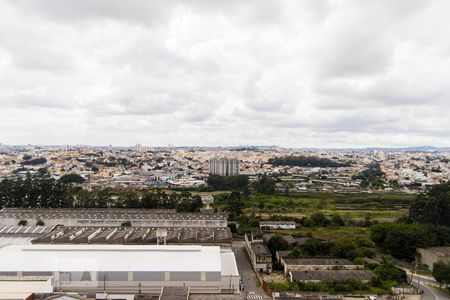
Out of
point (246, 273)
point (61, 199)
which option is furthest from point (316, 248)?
point (61, 199)

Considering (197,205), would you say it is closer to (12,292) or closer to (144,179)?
(12,292)

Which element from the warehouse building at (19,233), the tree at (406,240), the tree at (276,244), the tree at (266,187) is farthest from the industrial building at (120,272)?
the tree at (266,187)

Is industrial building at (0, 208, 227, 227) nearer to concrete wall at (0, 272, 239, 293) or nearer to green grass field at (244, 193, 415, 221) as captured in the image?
green grass field at (244, 193, 415, 221)

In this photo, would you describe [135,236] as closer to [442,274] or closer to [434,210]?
[442,274]

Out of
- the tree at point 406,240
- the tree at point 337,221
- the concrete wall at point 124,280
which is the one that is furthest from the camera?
the tree at point 337,221

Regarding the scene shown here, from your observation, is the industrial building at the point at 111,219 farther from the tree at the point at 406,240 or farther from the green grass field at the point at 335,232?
the tree at the point at 406,240

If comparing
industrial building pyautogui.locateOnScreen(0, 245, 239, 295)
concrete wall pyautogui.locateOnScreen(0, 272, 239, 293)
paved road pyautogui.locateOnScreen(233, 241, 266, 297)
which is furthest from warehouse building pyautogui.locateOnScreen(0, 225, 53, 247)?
paved road pyautogui.locateOnScreen(233, 241, 266, 297)
